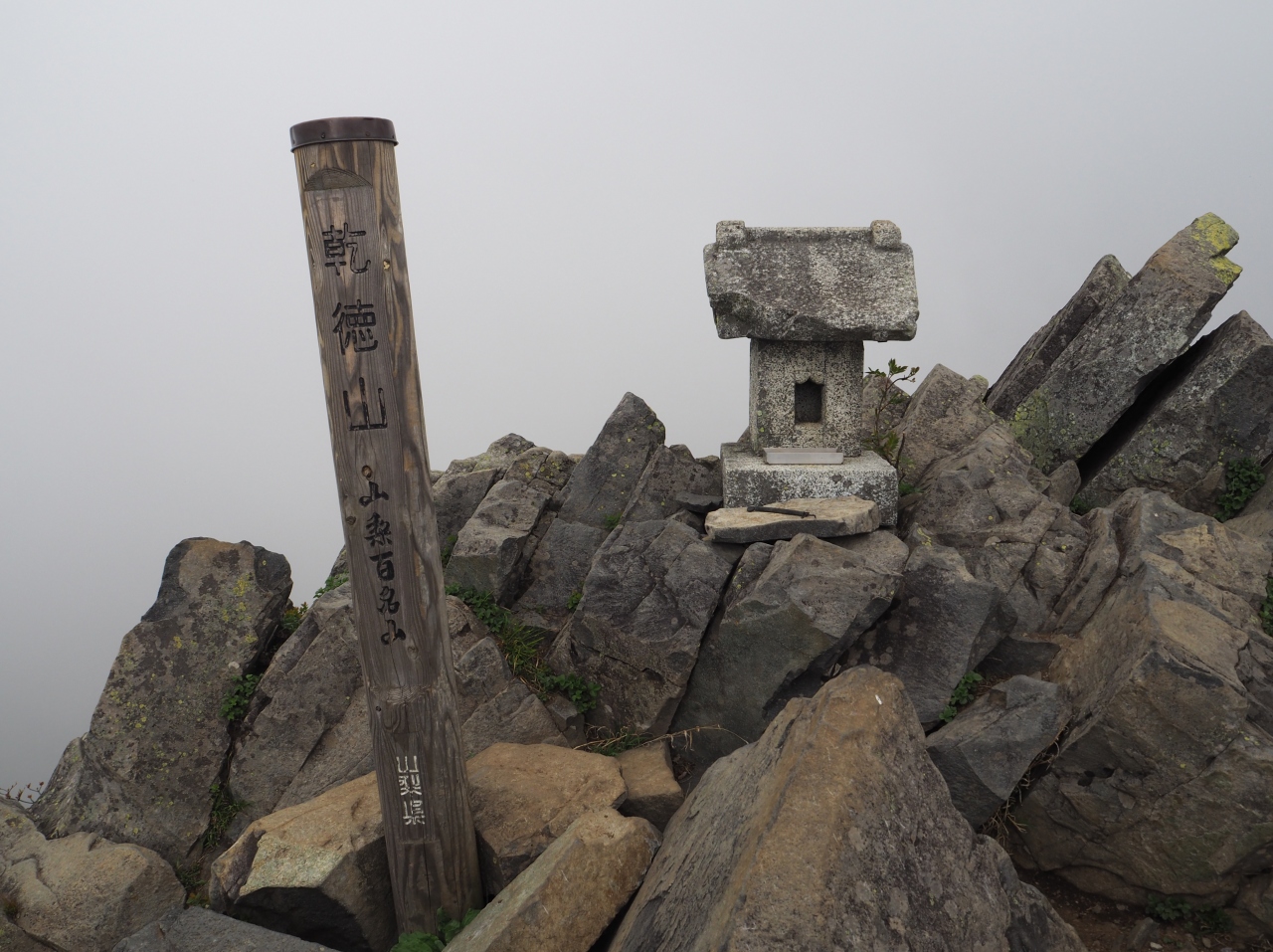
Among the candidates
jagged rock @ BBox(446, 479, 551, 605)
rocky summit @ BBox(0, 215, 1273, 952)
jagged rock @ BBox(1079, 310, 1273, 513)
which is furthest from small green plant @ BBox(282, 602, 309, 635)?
jagged rock @ BBox(1079, 310, 1273, 513)

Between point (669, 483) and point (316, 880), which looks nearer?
point (316, 880)

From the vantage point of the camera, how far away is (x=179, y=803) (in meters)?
8.51

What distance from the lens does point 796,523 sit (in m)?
8.74

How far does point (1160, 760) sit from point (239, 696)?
7.82 metres

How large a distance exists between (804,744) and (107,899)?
20.6ft

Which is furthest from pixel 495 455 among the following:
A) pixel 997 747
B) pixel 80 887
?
pixel 997 747

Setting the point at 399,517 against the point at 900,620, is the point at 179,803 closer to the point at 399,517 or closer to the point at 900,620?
the point at 399,517

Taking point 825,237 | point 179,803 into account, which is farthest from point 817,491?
point 179,803

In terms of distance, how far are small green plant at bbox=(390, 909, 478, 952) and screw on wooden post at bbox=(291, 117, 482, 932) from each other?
0.07 metres

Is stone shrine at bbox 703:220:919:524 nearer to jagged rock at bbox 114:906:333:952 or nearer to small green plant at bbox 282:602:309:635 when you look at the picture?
small green plant at bbox 282:602:309:635

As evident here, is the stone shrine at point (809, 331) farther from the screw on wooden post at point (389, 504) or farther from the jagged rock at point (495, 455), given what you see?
the screw on wooden post at point (389, 504)

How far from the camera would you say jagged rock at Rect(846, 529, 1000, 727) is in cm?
795

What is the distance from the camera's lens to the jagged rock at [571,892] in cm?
557

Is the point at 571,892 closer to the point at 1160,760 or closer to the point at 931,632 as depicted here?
the point at 931,632
